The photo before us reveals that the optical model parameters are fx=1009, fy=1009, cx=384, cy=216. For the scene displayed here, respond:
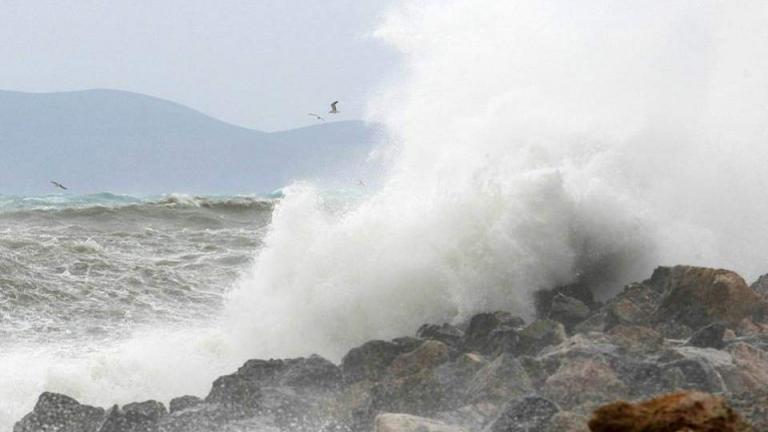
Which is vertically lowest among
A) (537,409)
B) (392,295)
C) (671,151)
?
(537,409)

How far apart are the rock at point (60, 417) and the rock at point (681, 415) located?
142 inches

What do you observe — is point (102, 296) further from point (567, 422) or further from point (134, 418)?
point (567, 422)

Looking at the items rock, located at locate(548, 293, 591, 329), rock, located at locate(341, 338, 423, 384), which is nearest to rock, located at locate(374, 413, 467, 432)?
rock, located at locate(341, 338, 423, 384)

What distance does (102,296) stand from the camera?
1218 centimetres

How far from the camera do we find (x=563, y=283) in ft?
A: 31.1

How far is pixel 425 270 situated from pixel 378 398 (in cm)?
347

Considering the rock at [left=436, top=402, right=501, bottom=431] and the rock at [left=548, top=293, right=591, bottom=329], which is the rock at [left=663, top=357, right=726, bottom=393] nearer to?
the rock at [left=436, top=402, right=501, bottom=431]

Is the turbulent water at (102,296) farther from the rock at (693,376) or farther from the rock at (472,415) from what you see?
the rock at (693,376)

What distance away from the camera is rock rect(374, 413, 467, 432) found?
16.9 feet

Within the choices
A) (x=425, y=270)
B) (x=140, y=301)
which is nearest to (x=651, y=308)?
(x=425, y=270)

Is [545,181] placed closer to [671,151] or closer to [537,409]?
[671,151]

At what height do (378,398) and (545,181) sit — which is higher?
(545,181)

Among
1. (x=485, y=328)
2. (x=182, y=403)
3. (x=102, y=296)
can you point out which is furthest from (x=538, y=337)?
(x=102, y=296)

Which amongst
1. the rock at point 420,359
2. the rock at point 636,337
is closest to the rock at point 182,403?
the rock at point 420,359
